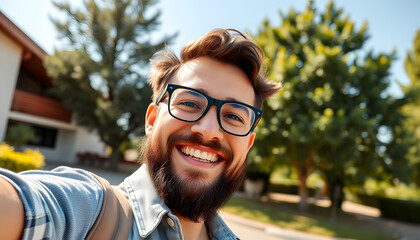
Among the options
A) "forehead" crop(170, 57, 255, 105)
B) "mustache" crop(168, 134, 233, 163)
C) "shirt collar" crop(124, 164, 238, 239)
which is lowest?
"shirt collar" crop(124, 164, 238, 239)

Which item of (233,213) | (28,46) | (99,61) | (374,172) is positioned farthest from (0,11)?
(374,172)

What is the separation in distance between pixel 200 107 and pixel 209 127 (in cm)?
12

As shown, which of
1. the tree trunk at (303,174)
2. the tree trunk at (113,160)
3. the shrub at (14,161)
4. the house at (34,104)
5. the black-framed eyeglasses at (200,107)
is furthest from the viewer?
the tree trunk at (113,160)

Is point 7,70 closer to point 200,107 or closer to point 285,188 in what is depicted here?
point 200,107

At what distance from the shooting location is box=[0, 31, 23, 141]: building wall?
12.1 m

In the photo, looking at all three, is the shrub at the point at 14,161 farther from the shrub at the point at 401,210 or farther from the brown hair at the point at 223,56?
the shrub at the point at 401,210

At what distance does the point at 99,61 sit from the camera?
690 inches

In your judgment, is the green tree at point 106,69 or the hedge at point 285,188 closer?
the green tree at point 106,69

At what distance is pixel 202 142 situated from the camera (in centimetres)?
127

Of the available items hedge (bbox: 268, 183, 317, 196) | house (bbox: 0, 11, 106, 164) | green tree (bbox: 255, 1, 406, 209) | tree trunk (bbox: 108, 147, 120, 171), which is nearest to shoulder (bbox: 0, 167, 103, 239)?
green tree (bbox: 255, 1, 406, 209)

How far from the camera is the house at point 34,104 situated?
40.6 ft

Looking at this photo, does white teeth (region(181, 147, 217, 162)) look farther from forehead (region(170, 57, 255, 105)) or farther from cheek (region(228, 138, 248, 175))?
forehead (region(170, 57, 255, 105))

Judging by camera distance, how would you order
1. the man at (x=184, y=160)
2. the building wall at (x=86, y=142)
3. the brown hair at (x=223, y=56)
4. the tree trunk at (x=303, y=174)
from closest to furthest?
the man at (x=184, y=160), the brown hair at (x=223, y=56), the tree trunk at (x=303, y=174), the building wall at (x=86, y=142)

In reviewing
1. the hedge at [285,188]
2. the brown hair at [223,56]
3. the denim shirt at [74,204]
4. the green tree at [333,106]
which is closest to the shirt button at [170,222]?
the denim shirt at [74,204]
